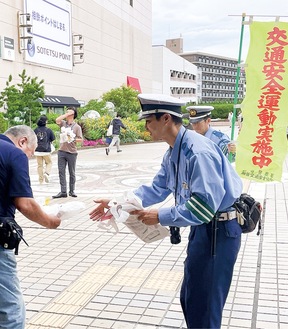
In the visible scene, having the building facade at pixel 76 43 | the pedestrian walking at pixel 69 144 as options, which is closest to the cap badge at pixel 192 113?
the pedestrian walking at pixel 69 144

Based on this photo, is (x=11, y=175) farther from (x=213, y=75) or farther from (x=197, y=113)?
(x=213, y=75)

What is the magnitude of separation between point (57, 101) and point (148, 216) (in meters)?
26.7

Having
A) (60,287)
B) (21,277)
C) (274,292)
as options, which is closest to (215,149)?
(274,292)

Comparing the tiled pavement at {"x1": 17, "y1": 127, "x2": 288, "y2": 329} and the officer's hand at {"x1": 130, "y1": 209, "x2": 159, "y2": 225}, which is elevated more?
the officer's hand at {"x1": 130, "y1": 209, "x2": 159, "y2": 225}

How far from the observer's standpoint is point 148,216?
2.33 meters

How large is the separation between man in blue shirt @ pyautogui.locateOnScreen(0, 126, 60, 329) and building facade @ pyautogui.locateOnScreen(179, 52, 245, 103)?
10182 cm

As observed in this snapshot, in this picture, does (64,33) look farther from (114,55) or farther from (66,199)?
(66,199)

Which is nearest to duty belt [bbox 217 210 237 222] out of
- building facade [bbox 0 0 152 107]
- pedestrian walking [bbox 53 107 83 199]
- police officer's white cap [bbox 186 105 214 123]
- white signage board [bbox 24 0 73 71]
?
police officer's white cap [bbox 186 105 214 123]

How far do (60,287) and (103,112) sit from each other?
81.7 feet

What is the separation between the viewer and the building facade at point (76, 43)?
2423 cm

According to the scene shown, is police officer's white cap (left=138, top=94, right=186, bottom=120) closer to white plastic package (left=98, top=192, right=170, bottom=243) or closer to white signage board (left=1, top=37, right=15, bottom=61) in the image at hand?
white plastic package (left=98, top=192, right=170, bottom=243)

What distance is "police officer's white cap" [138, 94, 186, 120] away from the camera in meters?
2.30

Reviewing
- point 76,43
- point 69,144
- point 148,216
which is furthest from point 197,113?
point 76,43

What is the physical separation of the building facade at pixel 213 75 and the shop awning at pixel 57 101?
7481cm
